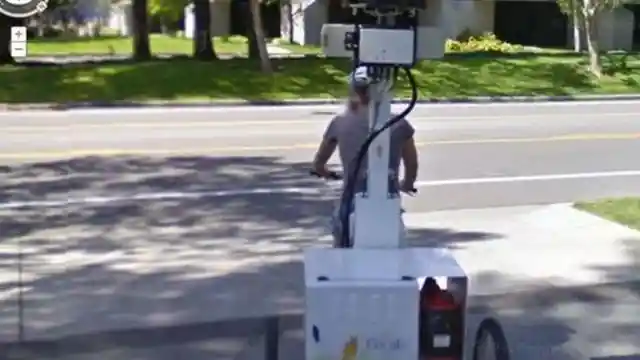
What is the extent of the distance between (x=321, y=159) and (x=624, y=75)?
85.0 ft

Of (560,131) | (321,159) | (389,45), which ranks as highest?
(389,45)

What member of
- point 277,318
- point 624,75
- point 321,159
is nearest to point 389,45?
point 321,159

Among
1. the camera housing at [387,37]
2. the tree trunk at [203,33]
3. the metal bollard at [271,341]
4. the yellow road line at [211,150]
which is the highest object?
the camera housing at [387,37]

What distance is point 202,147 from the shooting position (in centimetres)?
1705

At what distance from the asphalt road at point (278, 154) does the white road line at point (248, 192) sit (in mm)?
34

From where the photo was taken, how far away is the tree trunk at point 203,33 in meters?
32.3

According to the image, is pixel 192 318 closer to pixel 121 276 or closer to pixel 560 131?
pixel 121 276

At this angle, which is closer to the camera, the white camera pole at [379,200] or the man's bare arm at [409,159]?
the white camera pole at [379,200]

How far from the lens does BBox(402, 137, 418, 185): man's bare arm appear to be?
643 centimetres

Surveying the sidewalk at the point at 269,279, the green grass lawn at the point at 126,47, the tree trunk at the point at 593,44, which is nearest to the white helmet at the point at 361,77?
the sidewalk at the point at 269,279

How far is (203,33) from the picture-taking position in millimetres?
33094

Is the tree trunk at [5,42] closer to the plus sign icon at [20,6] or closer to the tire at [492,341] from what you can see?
the plus sign icon at [20,6]

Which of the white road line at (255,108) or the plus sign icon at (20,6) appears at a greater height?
the plus sign icon at (20,6)

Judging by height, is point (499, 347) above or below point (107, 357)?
above
